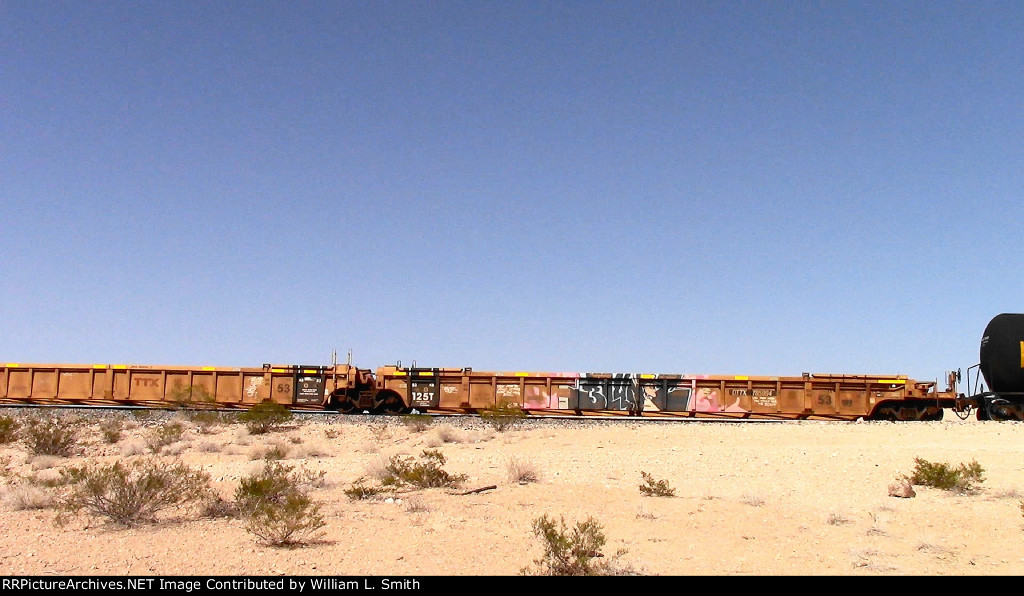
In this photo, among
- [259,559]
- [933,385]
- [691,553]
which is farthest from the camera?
[933,385]

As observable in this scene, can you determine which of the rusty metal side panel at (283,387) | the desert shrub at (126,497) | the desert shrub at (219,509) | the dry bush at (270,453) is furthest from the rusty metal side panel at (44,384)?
the desert shrub at (219,509)

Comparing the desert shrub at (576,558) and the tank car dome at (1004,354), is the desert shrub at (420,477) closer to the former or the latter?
the desert shrub at (576,558)

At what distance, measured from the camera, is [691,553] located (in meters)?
8.51

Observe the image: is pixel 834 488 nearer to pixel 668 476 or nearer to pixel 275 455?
pixel 668 476

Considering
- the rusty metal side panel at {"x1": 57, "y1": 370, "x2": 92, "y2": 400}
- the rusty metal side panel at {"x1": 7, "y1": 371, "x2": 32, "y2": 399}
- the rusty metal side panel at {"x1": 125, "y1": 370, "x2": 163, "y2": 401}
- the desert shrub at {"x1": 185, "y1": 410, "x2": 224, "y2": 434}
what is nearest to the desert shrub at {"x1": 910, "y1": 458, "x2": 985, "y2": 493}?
the desert shrub at {"x1": 185, "y1": 410, "x2": 224, "y2": 434}

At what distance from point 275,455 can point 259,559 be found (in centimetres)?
872

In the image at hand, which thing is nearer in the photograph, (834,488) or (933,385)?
(834,488)

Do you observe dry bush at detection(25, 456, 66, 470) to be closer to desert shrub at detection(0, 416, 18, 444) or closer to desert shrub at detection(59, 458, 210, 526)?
desert shrub at detection(0, 416, 18, 444)

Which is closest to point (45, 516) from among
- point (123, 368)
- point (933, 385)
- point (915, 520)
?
point (915, 520)

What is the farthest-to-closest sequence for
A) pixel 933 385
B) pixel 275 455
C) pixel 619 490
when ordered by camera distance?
pixel 933 385 → pixel 275 455 → pixel 619 490

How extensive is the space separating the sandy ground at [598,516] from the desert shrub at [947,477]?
0.65 ft

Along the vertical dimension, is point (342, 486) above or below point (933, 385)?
below

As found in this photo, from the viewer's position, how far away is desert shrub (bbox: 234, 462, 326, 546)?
858 centimetres

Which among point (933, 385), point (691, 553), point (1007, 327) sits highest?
point (1007, 327)
